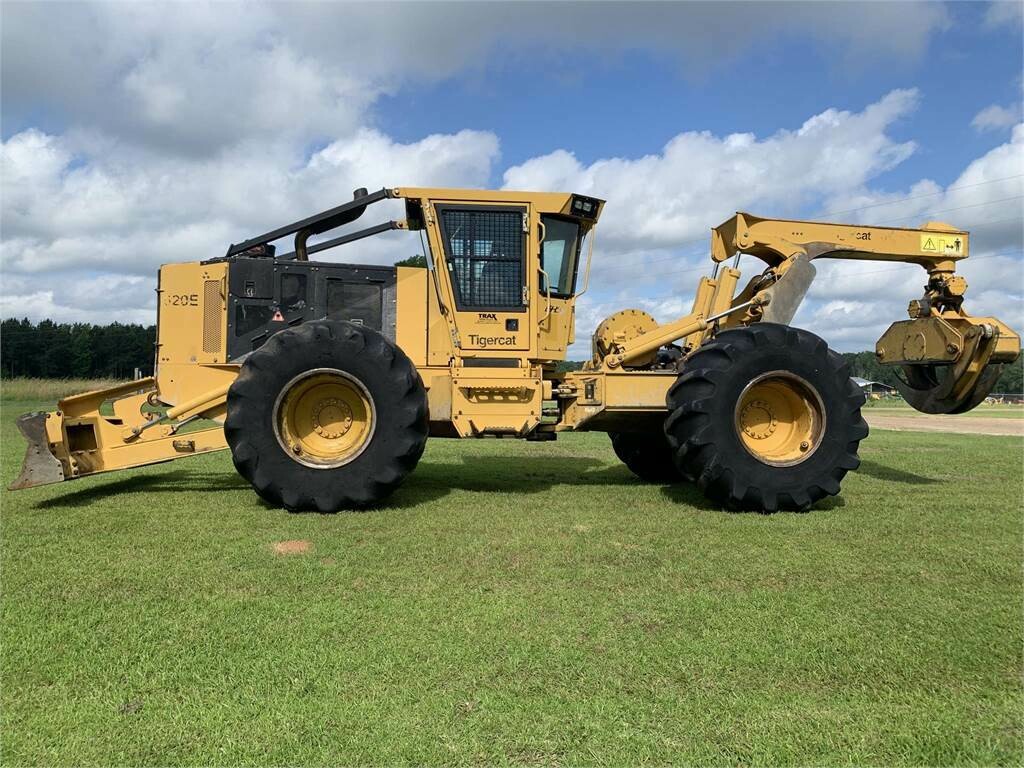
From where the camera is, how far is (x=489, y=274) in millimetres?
7336

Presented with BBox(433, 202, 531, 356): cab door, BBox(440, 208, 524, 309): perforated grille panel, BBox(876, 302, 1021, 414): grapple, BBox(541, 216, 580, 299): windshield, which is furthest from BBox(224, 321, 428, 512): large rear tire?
BBox(876, 302, 1021, 414): grapple

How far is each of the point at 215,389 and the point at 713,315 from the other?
5496mm

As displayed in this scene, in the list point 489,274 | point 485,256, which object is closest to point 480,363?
point 489,274

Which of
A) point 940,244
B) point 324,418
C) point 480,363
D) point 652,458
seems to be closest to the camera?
point 324,418

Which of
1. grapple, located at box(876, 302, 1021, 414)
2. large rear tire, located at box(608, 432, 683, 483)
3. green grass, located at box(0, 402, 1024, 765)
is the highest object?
grapple, located at box(876, 302, 1021, 414)

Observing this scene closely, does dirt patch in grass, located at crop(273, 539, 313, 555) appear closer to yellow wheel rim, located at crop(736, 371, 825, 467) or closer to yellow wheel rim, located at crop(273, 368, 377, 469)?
yellow wheel rim, located at crop(273, 368, 377, 469)

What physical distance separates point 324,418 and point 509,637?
3998 mm

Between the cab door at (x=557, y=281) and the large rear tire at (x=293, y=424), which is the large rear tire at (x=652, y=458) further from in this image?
the large rear tire at (x=293, y=424)

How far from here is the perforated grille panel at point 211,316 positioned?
7.48 m

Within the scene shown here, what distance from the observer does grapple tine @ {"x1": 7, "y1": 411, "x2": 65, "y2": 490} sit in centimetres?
652

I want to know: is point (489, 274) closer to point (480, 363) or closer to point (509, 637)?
point (480, 363)

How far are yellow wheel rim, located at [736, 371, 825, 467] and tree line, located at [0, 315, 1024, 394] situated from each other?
56.6 m

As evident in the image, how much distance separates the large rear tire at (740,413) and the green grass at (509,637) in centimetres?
38

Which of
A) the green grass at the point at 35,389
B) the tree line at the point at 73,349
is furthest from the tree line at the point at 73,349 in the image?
the green grass at the point at 35,389
